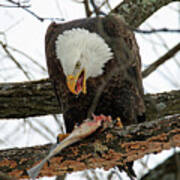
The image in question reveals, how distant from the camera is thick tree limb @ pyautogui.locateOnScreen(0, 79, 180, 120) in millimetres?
3957

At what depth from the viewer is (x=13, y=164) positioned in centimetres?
305

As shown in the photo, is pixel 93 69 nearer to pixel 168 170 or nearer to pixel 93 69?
pixel 93 69

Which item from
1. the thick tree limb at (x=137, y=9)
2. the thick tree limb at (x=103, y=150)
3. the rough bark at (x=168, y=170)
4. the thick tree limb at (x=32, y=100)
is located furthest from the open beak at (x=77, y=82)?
the rough bark at (x=168, y=170)

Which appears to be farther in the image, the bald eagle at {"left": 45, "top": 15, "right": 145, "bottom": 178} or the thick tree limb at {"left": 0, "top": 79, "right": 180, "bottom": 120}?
the thick tree limb at {"left": 0, "top": 79, "right": 180, "bottom": 120}

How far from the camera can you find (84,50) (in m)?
3.49

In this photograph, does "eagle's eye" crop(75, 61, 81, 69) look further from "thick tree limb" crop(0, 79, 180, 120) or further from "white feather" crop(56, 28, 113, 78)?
"thick tree limb" crop(0, 79, 180, 120)

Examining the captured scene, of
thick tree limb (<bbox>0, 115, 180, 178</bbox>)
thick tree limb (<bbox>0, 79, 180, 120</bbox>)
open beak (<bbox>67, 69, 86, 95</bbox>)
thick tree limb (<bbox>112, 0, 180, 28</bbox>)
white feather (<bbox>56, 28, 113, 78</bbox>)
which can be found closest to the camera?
thick tree limb (<bbox>0, 115, 180, 178</bbox>)

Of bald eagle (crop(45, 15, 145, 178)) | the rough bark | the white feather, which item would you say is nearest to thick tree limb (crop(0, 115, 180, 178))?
bald eagle (crop(45, 15, 145, 178))

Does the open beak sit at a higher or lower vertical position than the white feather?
lower

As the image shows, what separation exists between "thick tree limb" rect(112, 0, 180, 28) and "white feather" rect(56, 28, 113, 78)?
925 millimetres

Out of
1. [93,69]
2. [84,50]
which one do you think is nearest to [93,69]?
[93,69]

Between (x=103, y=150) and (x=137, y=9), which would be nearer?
(x=103, y=150)

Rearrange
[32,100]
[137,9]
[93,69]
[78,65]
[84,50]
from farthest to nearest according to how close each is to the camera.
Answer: [137,9], [32,100], [93,69], [84,50], [78,65]

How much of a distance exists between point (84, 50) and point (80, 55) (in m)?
0.10
